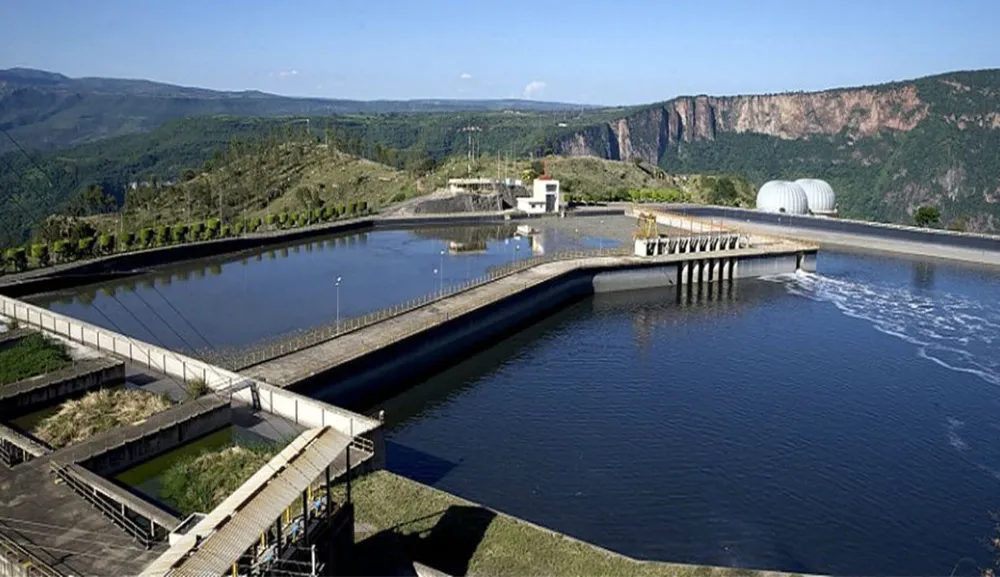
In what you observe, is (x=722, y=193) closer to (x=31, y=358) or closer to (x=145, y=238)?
(x=145, y=238)

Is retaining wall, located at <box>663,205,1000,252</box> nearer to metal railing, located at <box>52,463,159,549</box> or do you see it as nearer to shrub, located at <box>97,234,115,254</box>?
shrub, located at <box>97,234,115,254</box>

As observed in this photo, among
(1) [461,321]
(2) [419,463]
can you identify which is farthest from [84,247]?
(2) [419,463]

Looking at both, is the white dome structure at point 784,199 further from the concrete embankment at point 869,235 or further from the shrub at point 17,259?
the shrub at point 17,259

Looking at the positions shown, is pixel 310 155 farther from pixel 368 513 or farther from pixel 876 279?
pixel 368 513

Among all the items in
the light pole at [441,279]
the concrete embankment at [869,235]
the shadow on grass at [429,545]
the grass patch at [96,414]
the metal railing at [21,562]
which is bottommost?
the shadow on grass at [429,545]

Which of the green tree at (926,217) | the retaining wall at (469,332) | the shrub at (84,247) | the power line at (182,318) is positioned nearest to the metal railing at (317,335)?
the power line at (182,318)

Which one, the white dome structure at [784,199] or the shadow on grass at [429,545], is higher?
the white dome structure at [784,199]
